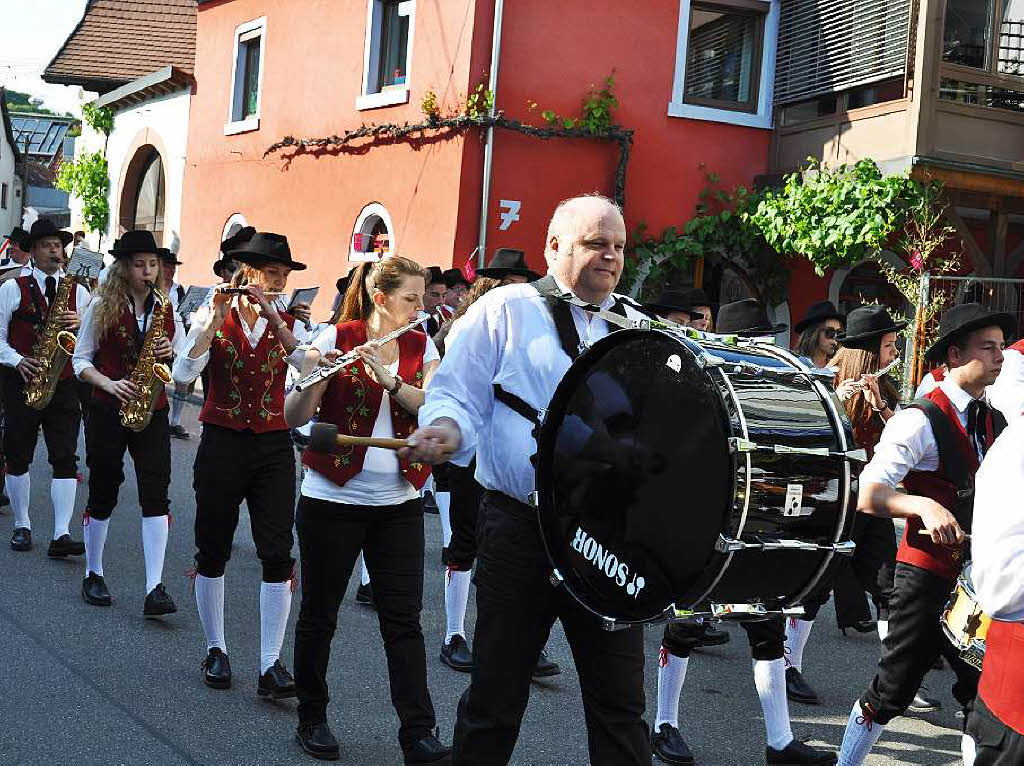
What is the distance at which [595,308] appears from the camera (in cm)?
332

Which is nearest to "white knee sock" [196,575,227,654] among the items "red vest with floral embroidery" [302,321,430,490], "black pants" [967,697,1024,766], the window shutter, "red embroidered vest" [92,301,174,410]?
"red vest with floral embroidery" [302,321,430,490]

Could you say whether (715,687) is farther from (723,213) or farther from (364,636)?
(723,213)

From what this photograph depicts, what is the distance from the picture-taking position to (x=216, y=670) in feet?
17.5

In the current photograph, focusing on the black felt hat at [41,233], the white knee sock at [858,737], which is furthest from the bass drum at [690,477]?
the black felt hat at [41,233]

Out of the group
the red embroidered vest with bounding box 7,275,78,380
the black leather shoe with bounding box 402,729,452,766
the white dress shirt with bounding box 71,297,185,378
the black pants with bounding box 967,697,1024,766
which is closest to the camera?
the black pants with bounding box 967,697,1024,766

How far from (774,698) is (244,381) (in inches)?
103

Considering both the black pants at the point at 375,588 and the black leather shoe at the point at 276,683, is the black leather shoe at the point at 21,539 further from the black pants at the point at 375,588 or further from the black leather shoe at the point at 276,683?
the black pants at the point at 375,588

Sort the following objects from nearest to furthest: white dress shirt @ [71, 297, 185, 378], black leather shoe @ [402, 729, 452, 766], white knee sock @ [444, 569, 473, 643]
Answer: black leather shoe @ [402, 729, 452, 766] → white knee sock @ [444, 569, 473, 643] → white dress shirt @ [71, 297, 185, 378]

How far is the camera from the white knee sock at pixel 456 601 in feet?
20.0

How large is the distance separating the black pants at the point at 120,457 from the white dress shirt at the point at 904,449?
3.88 meters

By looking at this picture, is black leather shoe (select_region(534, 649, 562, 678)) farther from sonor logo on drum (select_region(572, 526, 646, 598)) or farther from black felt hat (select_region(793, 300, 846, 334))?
sonor logo on drum (select_region(572, 526, 646, 598))

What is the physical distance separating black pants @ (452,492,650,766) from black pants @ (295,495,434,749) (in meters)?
1.06

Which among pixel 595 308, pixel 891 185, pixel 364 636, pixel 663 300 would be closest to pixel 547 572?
pixel 595 308

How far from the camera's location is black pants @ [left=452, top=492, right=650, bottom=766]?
10.8ft
